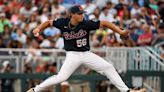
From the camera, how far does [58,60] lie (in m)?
16.7

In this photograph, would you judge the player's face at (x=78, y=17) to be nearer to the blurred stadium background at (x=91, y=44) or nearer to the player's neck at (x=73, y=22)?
the player's neck at (x=73, y=22)

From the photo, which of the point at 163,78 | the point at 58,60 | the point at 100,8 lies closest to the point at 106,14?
the point at 100,8

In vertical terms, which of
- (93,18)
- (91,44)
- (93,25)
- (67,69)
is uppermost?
(93,25)

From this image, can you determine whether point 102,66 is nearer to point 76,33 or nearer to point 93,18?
point 76,33

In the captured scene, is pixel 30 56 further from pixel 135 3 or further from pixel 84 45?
pixel 84 45

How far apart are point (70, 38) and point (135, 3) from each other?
24.0 ft

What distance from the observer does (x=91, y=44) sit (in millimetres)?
17672

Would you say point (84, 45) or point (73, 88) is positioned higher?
point (84, 45)

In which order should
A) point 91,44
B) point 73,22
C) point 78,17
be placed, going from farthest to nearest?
point 91,44, point 73,22, point 78,17

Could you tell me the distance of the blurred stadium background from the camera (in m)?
15.1

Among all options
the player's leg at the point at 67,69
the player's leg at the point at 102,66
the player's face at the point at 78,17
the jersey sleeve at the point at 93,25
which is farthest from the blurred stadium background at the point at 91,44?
the player's face at the point at 78,17

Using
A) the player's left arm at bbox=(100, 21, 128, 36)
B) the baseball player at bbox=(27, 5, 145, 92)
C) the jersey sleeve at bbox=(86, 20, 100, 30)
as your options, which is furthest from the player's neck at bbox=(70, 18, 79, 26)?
the player's left arm at bbox=(100, 21, 128, 36)

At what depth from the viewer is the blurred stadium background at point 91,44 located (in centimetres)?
1515

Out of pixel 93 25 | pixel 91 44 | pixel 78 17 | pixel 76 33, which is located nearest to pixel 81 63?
pixel 76 33
